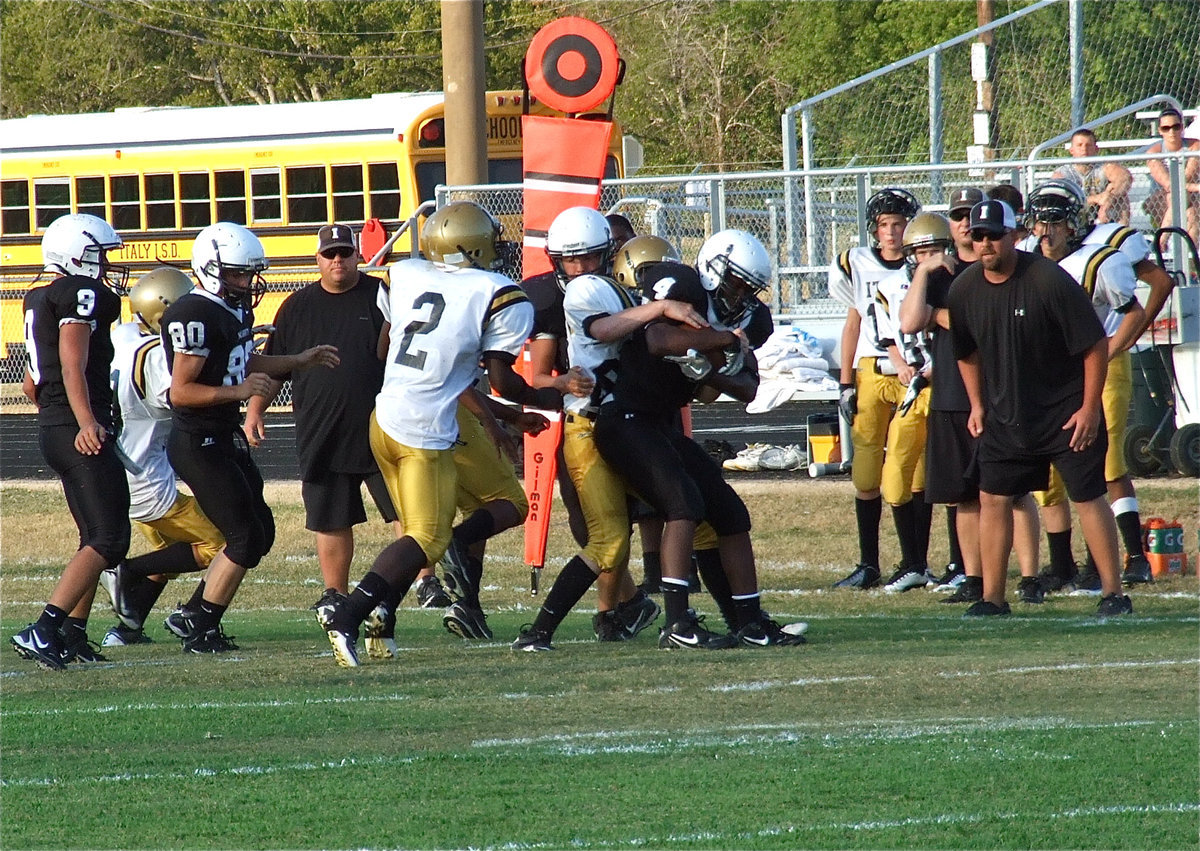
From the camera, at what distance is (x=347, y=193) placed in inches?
851

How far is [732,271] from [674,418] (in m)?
0.68

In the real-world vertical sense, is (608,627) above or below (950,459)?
below

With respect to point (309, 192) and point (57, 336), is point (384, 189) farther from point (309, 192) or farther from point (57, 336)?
point (57, 336)

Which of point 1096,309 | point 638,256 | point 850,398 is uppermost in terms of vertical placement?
point 638,256

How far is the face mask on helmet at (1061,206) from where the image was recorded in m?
8.80

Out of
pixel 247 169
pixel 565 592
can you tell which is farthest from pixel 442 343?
pixel 247 169

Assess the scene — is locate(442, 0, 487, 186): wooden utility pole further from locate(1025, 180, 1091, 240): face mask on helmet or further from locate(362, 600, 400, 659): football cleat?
locate(362, 600, 400, 659): football cleat

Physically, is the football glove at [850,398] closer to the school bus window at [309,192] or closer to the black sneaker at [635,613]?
the black sneaker at [635,613]

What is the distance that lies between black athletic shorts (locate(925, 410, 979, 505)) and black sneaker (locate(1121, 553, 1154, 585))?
992 mm

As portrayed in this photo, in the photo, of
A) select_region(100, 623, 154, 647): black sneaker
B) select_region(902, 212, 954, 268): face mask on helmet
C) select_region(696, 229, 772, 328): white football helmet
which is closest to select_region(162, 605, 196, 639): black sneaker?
select_region(100, 623, 154, 647): black sneaker

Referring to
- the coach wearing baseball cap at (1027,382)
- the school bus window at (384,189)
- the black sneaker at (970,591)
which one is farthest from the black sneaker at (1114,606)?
the school bus window at (384,189)

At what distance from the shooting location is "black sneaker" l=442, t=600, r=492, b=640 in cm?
820

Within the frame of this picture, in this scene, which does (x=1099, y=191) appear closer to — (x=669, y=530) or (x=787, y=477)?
(x=787, y=477)

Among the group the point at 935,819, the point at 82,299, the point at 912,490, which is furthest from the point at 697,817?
the point at 912,490
